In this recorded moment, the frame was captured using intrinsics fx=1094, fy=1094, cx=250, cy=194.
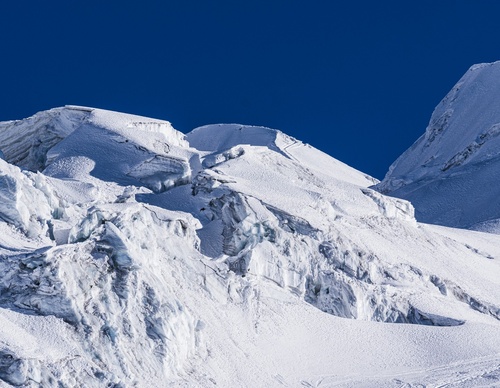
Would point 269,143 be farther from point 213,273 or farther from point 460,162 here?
point 213,273

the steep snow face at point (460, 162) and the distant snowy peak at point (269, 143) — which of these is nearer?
the steep snow face at point (460, 162)

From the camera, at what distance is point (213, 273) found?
37969 millimetres

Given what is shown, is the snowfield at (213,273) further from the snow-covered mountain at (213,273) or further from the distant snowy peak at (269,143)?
the distant snowy peak at (269,143)

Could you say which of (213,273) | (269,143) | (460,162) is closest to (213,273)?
(213,273)

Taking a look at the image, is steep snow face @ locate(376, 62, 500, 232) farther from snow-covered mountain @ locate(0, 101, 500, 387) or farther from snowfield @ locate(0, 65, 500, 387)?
snowfield @ locate(0, 65, 500, 387)

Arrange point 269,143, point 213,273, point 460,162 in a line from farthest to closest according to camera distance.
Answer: point 269,143 → point 460,162 → point 213,273

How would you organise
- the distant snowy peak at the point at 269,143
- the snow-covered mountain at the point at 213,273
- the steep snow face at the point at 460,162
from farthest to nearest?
the distant snowy peak at the point at 269,143 → the steep snow face at the point at 460,162 → the snow-covered mountain at the point at 213,273

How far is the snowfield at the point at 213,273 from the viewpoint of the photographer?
99.8 feet

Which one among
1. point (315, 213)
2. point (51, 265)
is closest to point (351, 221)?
point (315, 213)

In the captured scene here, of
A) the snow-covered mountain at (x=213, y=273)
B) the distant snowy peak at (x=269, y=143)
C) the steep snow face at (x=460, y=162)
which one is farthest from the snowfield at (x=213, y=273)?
the distant snowy peak at (x=269, y=143)

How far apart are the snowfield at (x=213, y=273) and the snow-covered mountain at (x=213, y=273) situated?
0.22 ft

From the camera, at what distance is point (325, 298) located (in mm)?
41969

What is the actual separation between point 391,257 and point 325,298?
5.55 meters

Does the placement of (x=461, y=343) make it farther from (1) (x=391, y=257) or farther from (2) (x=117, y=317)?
(2) (x=117, y=317)
